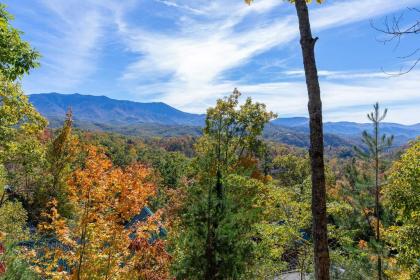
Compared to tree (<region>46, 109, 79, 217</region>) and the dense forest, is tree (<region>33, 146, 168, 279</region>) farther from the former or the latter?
tree (<region>46, 109, 79, 217</region>)

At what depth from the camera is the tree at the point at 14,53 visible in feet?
28.5

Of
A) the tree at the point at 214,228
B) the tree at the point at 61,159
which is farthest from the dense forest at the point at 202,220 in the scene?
the tree at the point at 61,159

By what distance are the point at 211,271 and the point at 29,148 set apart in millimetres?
12607

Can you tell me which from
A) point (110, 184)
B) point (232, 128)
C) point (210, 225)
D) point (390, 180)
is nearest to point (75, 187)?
point (110, 184)

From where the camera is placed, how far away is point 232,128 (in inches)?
1046

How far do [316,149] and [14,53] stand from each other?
24.2 ft

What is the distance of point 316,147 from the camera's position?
21.4ft

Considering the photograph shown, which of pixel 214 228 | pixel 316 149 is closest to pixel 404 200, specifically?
pixel 214 228

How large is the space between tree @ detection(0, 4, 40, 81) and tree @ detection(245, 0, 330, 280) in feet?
21.6

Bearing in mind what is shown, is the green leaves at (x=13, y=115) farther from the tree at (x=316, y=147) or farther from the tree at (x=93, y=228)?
the tree at (x=316, y=147)

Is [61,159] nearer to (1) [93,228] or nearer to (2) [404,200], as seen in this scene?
(1) [93,228]

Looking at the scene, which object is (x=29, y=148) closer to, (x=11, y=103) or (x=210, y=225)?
(x=11, y=103)

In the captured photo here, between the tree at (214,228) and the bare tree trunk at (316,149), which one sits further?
the tree at (214,228)

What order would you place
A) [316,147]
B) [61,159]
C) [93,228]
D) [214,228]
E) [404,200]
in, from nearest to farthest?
[316,147], [214,228], [93,228], [404,200], [61,159]
